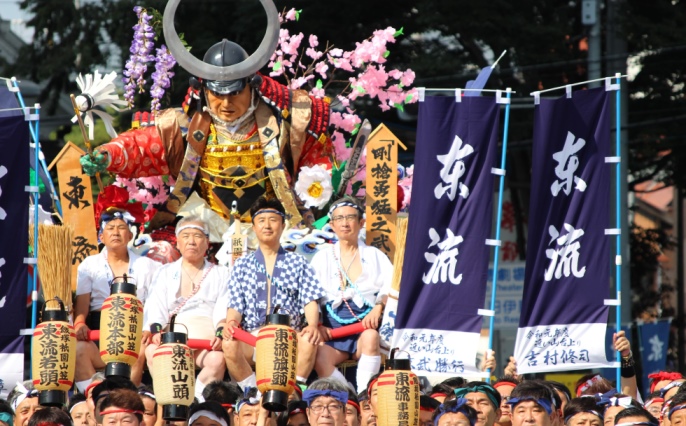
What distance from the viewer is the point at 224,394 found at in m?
7.90

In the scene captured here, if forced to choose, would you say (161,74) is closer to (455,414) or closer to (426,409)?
(426,409)

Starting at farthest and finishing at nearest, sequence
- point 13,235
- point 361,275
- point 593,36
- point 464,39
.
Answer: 1. point 464,39
2. point 593,36
3. point 361,275
4. point 13,235

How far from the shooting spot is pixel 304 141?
34.1ft

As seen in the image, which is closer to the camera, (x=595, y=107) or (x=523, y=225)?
(x=595, y=107)

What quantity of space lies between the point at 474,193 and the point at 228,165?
263 centimetres

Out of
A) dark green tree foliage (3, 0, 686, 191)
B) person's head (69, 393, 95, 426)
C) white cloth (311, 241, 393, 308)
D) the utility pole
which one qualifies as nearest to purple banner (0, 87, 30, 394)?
person's head (69, 393, 95, 426)

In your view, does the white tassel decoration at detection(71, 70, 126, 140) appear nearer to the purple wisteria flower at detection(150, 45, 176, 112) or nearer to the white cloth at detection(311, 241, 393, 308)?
the purple wisteria flower at detection(150, 45, 176, 112)

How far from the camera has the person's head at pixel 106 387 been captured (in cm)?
705

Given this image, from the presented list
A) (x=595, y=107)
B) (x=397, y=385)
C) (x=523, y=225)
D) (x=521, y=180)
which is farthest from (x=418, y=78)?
(x=397, y=385)

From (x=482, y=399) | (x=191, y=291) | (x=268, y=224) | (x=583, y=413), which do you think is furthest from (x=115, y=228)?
(x=583, y=413)

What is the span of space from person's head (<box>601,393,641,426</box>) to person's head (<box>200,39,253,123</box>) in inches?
159

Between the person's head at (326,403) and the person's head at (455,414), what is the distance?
57cm

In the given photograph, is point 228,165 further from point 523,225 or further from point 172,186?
point 523,225

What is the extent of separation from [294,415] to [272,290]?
3.76ft
